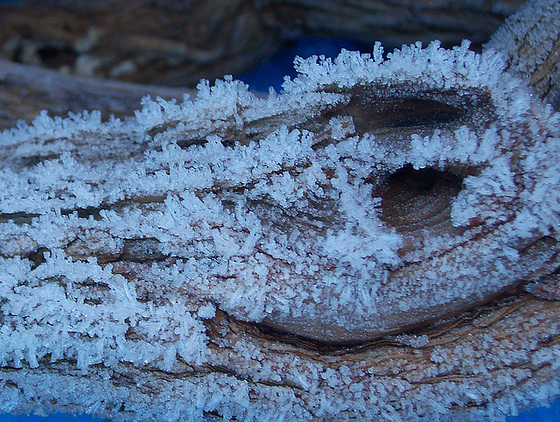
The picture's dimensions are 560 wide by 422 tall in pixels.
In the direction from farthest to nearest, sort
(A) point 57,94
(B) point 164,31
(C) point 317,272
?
(B) point 164,31
(A) point 57,94
(C) point 317,272

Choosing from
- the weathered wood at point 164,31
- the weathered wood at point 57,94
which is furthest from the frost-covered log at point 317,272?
the weathered wood at point 164,31

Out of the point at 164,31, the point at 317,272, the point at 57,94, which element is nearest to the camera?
the point at 317,272

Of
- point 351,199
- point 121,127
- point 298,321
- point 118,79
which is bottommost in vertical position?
point 298,321

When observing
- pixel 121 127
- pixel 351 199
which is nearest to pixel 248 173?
pixel 351 199

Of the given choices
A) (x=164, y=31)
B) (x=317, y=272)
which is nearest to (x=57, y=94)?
(x=164, y=31)

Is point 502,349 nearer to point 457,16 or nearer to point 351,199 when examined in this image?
point 351,199

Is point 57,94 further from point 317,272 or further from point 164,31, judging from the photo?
point 317,272
